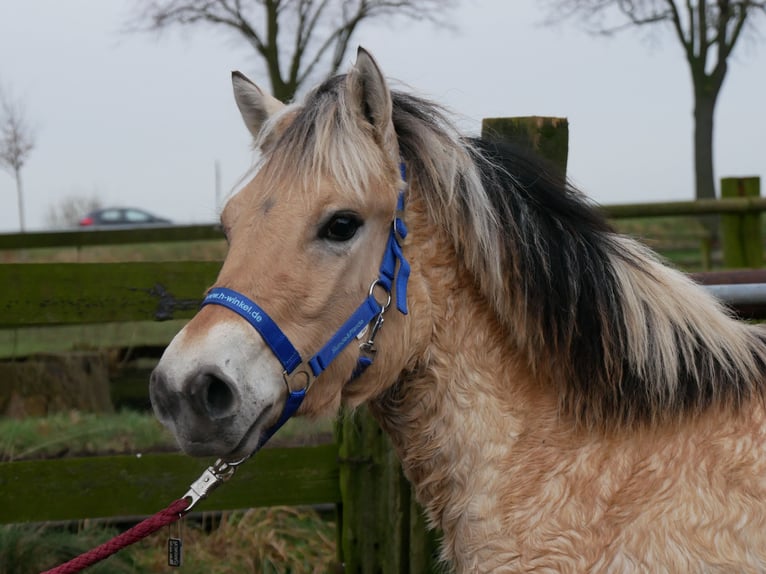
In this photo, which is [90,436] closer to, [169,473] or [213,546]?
[213,546]

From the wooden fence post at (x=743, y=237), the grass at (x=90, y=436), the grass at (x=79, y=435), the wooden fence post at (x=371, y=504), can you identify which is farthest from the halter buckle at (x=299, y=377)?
Answer: the wooden fence post at (x=743, y=237)

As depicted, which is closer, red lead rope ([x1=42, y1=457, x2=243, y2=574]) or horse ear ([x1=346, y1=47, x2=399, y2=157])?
horse ear ([x1=346, y1=47, x2=399, y2=157])

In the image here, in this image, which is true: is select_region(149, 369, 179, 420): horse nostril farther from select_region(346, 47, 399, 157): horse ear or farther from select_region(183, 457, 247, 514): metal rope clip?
select_region(346, 47, 399, 157): horse ear

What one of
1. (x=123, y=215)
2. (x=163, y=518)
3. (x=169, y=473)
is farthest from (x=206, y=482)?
(x=123, y=215)

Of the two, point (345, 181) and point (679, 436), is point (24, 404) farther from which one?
point (679, 436)

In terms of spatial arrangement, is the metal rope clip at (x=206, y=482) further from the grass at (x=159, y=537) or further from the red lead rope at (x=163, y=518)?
the grass at (x=159, y=537)

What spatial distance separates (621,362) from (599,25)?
1592cm

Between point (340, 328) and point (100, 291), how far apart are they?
5.86ft

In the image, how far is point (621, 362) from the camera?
232 cm

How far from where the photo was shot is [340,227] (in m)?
2.22

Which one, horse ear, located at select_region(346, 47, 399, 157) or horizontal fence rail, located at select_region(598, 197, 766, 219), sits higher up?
horse ear, located at select_region(346, 47, 399, 157)

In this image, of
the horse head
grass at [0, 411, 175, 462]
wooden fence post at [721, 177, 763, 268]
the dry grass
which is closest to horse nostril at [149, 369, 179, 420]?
A: the horse head

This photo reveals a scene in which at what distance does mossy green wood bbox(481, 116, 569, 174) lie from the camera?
3.29m

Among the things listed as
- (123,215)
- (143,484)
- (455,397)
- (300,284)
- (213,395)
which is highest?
(123,215)
